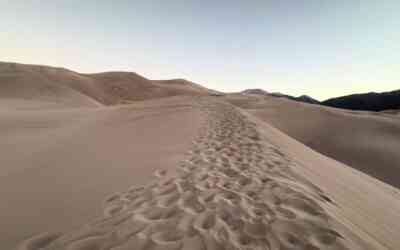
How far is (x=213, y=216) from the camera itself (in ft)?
8.13

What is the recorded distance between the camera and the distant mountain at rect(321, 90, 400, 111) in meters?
59.4

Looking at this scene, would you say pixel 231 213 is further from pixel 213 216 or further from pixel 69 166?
pixel 69 166

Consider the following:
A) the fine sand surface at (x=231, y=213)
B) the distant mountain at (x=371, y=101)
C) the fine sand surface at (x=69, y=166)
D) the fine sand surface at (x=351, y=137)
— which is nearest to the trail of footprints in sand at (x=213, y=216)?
the fine sand surface at (x=231, y=213)

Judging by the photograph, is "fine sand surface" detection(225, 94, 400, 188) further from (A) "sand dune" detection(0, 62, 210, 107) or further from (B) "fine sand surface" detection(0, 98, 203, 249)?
(A) "sand dune" detection(0, 62, 210, 107)

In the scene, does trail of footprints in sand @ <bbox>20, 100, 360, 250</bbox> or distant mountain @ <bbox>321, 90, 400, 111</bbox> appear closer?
trail of footprints in sand @ <bbox>20, 100, 360, 250</bbox>

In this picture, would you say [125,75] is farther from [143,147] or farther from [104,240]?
[104,240]

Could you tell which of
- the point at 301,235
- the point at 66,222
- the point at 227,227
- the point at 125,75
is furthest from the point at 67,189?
the point at 125,75

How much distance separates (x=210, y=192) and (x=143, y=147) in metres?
2.77

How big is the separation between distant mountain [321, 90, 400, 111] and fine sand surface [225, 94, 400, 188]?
180ft

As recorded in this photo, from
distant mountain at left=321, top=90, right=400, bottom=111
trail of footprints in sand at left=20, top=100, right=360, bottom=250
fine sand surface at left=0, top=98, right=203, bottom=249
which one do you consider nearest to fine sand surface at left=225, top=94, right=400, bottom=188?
fine sand surface at left=0, top=98, right=203, bottom=249

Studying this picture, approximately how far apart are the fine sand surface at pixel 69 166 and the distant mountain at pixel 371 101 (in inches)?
2671

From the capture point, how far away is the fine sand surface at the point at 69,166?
97.2 inches

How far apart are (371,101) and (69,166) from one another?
7381 cm

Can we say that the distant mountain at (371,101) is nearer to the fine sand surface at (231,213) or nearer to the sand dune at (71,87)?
the sand dune at (71,87)
